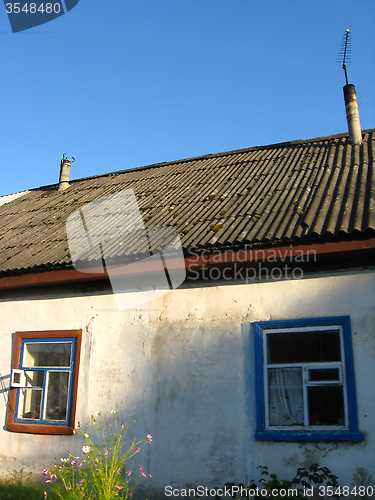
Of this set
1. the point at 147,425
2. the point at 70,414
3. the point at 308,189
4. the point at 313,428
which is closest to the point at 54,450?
the point at 70,414

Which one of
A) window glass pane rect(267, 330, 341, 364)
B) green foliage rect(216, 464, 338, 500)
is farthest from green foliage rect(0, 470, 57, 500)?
window glass pane rect(267, 330, 341, 364)

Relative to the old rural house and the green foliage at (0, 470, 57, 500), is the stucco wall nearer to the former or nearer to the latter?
the old rural house

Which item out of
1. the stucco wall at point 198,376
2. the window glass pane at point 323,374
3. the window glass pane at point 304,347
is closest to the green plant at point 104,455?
the stucco wall at point 198,376

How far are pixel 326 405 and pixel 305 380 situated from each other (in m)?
0.35

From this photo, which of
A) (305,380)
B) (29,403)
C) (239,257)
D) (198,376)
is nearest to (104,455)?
(198,376)

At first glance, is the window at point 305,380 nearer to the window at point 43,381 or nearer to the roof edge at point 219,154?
the window at point 43,381

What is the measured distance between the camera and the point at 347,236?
506 centimetres

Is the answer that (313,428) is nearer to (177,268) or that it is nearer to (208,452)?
(208,452)

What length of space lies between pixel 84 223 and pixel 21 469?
4.24 metres

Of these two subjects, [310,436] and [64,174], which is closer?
[310,436]

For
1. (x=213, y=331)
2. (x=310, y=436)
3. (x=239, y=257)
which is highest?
(x=239, y=257)

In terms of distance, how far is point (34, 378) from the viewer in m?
6.68

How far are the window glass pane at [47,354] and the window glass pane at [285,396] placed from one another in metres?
3.11

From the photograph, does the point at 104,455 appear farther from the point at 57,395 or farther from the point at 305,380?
the point at 305,380
